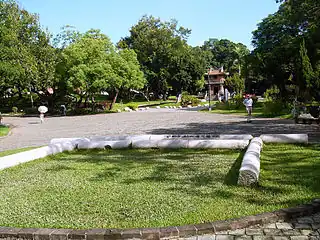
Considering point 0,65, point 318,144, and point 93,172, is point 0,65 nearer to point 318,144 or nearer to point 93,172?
point 93,172

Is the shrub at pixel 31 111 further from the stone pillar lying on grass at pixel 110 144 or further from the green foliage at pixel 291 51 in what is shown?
the stone pillar lying on grass at pixel 110 144

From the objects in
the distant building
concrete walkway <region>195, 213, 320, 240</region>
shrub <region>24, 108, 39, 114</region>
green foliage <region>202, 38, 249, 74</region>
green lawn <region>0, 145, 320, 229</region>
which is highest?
green foliage <region>202, 38, 249, 74</region>

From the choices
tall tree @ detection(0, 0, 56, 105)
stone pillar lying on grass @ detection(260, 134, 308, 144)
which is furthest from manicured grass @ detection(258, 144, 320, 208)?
tall tree @ detection(0, 0, 56, 105)

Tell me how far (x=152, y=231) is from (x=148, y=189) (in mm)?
1700

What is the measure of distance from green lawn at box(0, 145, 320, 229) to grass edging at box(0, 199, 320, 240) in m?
0.19

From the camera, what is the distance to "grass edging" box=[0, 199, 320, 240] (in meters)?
3.63

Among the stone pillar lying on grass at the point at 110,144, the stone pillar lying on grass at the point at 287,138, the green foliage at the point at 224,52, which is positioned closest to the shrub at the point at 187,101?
the green foliage at the point at 224,52

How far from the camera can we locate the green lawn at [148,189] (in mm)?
4191

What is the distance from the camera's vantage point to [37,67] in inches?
1215

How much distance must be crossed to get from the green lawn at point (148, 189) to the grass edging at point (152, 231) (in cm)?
19

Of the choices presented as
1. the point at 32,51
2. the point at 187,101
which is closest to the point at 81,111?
the point at 32,51

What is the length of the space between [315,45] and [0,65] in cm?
1797

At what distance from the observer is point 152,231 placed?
3646 millimetres

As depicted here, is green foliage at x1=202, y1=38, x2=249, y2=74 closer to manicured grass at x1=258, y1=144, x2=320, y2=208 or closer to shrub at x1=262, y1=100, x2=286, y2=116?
shrub at x1=262, y1=100, x2=286, y2=116
